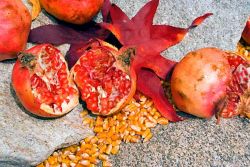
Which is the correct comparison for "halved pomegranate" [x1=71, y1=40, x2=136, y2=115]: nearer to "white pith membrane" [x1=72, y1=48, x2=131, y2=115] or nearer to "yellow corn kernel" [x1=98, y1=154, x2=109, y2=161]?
"white pith membrane" [x1=72, y1=48, x2=131, y2=115]

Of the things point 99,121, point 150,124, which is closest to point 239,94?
point 150,124

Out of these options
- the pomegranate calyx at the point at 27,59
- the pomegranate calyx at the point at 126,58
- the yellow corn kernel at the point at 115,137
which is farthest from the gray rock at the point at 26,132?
the pomegranate calyx at the point at 126,58

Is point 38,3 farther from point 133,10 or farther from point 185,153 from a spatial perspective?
point 185,153

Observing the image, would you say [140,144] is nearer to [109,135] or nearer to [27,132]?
[109,135]

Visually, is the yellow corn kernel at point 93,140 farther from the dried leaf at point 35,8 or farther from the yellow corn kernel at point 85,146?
the dried leaf at point 35,8

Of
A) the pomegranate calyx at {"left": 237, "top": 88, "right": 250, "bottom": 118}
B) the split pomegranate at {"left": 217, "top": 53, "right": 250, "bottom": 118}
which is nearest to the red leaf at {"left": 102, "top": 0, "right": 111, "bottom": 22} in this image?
the split pomegranate at {"left": 217, "top": 53, "right": 250, "bottom": 118}
